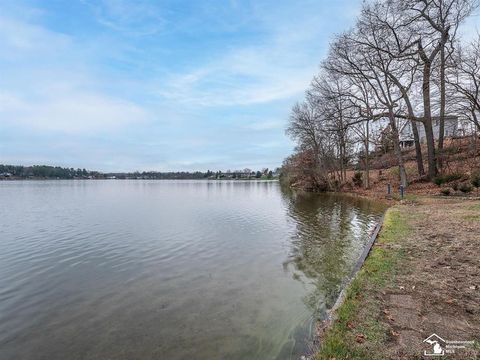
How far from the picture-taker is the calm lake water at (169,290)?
4.43 m

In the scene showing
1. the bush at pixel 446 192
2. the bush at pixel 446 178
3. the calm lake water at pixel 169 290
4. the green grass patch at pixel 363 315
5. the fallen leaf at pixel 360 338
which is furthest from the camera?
the bush at pixel 446 178

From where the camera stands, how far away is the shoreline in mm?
3422

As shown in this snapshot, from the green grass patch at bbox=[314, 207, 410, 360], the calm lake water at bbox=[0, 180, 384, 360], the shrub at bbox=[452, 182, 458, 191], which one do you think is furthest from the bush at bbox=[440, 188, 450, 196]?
the green grass patch at bbox=[314, 207, 410, 360]

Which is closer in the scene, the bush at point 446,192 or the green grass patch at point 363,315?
the green grass patch at point 363,315

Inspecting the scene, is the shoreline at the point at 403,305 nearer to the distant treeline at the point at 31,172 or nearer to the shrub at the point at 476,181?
the shrub at the point at 476,181

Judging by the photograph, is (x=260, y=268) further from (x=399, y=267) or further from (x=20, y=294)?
(x=20, y=294)

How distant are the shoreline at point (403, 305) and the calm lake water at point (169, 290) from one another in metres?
0.70

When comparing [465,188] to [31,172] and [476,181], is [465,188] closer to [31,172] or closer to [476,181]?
[476,181]

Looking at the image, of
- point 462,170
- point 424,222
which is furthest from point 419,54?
point 424,222

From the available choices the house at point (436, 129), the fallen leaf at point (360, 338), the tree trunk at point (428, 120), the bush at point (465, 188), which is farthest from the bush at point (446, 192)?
the fallen leaf at point (360, 338)

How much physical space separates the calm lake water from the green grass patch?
632mm

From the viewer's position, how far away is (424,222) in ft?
34.8

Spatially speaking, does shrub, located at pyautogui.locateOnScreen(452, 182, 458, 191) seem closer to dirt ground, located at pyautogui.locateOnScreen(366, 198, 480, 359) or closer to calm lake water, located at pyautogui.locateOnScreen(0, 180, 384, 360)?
calm lake water, located at pyautogui.locateOnScreen(0, 180, 384, 360)

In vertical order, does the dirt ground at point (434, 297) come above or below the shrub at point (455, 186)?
below
